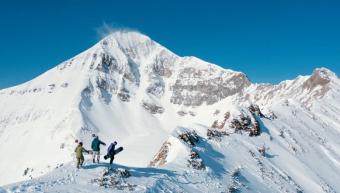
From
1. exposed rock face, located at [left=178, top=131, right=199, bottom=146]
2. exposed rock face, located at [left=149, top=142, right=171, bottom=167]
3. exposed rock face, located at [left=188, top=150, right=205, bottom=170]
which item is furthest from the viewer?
exposed rock face, located at [left=178, top=131, right=199, bottom=146]

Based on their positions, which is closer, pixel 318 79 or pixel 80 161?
pixel 80 161

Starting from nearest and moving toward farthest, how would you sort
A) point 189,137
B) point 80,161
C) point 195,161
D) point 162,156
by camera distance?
point 80,161 < point 195,161 < point 162,156 < point 189,137

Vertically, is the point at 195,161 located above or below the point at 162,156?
below

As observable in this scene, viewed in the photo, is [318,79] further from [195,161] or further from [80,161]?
[80,161]

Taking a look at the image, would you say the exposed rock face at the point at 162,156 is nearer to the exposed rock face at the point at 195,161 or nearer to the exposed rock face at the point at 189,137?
the exposed rock face at the point at 189,137

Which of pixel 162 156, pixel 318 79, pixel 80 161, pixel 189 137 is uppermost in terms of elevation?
pixel 318 79

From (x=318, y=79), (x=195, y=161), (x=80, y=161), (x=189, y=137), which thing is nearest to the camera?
(x=80, y=161)

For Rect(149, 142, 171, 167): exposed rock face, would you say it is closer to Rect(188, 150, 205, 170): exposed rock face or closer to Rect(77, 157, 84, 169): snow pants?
Rect(188, 150, 205, 170): exposed rock face

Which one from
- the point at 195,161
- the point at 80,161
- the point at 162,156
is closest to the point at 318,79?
the point at 162,156

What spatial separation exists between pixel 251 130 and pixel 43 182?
4392 cm

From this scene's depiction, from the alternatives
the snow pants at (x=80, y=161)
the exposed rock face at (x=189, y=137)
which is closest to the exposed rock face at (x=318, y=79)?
the exposed rock face at (x=189, y=137)

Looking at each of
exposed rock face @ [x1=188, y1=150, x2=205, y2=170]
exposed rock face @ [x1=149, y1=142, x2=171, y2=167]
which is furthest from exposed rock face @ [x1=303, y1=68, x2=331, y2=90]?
exposed rock face @ [x1=188, y1=150, x2=205, y2=170]

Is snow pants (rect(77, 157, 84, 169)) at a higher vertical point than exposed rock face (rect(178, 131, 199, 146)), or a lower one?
lower

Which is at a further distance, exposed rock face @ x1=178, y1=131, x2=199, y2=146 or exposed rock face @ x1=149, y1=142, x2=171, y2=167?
exposed rock face @ x1=178, y1=131, x2=199, y2=146
